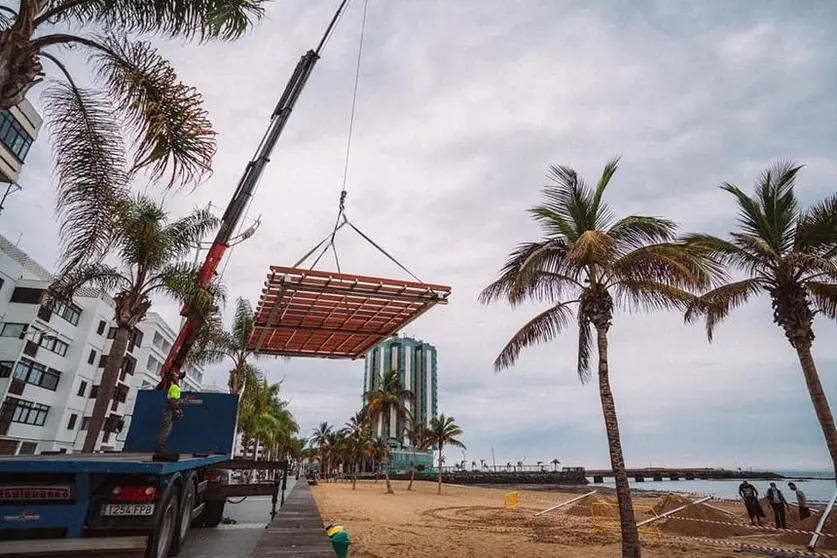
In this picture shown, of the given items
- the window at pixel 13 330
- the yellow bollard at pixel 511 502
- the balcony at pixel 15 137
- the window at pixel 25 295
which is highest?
the balcony at pixel 15 137

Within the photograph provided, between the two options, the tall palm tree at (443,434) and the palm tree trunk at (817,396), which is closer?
the palm tree trunk at (817,396)

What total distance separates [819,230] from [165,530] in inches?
735

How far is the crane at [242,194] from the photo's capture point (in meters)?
14.7

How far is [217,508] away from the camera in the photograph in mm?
12336

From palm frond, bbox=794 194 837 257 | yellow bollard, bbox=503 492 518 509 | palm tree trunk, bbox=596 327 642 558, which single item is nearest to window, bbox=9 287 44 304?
yellow bollard, bbox=503 492 518 509

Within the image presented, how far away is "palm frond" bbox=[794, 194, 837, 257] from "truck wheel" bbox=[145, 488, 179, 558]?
1824 centimetres

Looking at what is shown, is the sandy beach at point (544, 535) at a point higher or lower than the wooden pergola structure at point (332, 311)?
lower

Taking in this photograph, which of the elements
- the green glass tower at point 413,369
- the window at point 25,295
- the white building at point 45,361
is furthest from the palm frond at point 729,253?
the green glass tower at point 413,369

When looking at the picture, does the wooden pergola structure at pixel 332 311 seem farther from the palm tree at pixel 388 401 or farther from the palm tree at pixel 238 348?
the palm tree at pixel 388 401

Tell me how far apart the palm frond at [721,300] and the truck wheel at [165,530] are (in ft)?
51.1

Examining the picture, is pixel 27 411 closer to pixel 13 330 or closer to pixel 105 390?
pixel 13 330

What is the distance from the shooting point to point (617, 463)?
1187 centimetres

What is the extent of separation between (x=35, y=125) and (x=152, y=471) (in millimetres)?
34203

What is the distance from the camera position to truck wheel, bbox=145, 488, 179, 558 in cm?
603
